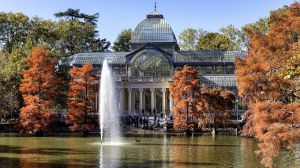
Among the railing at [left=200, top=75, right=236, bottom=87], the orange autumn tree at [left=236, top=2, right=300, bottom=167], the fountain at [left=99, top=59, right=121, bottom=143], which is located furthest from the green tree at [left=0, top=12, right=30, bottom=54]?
the orange autumn tree at [left=236, top=2, right=300, bottom=167]

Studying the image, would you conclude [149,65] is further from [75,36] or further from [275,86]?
[275,86]

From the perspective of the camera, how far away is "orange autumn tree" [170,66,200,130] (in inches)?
2216

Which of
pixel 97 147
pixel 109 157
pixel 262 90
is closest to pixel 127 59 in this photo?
pixel 97 147

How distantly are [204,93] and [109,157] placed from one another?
26189 millimetres

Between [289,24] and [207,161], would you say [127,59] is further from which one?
[289,24]

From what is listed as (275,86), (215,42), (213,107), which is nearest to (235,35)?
(215,42)

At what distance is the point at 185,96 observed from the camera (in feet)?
189

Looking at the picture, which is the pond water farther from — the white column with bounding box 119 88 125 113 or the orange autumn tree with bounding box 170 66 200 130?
the white column with bounding box 119 88 125 113

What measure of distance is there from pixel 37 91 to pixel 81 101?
512 centimetres

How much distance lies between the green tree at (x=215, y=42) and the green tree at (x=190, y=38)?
1.25 m

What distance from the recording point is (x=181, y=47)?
318 ft

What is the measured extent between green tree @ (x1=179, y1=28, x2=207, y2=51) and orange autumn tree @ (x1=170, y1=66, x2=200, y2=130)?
3955 centimetres

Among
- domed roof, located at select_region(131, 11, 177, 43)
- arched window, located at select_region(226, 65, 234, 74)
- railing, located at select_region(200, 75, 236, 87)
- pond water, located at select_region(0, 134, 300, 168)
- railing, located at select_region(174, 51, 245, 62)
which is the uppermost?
domed roof, located at select_region(131, 11, 177, 43)

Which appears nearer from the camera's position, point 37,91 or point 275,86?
point 275,86
